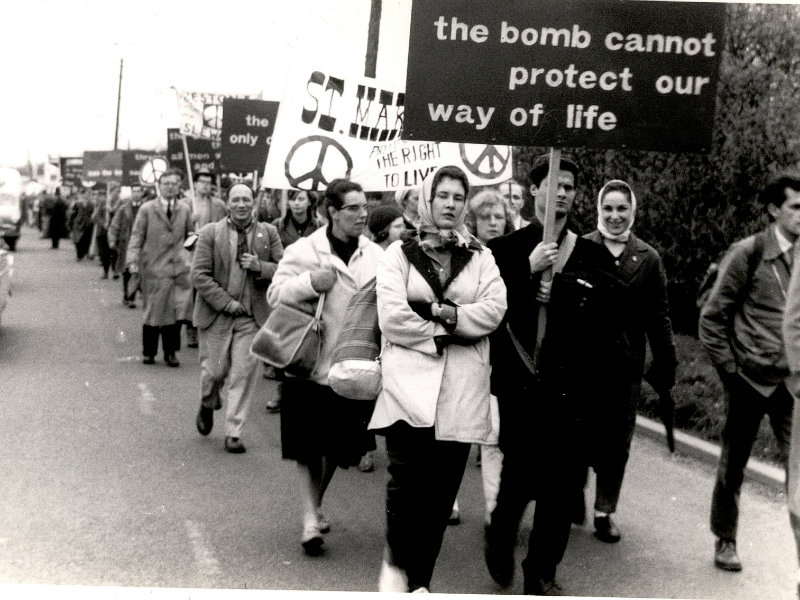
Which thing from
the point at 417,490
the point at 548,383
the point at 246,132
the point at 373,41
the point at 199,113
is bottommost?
the point at 417,490

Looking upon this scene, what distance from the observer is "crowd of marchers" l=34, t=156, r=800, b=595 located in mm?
4746

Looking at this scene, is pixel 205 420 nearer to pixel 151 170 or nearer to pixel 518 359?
pixel 518 359

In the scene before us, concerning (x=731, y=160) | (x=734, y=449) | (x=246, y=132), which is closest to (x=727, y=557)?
(x=734, y=449)

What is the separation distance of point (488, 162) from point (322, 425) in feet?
12.9

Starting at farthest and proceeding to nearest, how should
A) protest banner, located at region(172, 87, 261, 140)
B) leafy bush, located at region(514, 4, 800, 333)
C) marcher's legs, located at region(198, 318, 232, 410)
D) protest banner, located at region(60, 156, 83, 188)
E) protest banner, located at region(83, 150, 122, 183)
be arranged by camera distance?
protest banner, located at region(60, 156, 83, 188) < protest banner, located at region(83, 150, 122, 183) < protest banner, located at region(172, 87, 261, 140) < leafy bush, located at region(514, 4, 800, 333) < marcher's legs, located at region(198, 318, 232, 410)

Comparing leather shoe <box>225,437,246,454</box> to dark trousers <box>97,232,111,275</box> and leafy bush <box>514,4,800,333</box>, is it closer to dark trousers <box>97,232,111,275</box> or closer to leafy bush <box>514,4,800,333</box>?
leafy bush <box>514,4,800,333</box>

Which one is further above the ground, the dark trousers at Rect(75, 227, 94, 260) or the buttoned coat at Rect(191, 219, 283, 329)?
the buttoned coat at Rect(191, 219, 283, 329)

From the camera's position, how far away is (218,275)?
836cm

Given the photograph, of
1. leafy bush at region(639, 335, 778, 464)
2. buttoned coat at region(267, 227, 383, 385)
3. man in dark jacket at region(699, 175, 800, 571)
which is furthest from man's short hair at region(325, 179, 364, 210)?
leafy bush at region(639, 335, 778, 464)

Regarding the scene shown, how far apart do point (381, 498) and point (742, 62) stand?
755 centimetres

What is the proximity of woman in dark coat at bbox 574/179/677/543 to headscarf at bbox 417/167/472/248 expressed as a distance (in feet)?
5.16

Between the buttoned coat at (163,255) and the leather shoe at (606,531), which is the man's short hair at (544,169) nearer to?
the leather shoe at (606,531)

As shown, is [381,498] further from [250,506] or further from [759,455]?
[759,455]

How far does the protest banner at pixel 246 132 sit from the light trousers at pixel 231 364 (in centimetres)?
403
